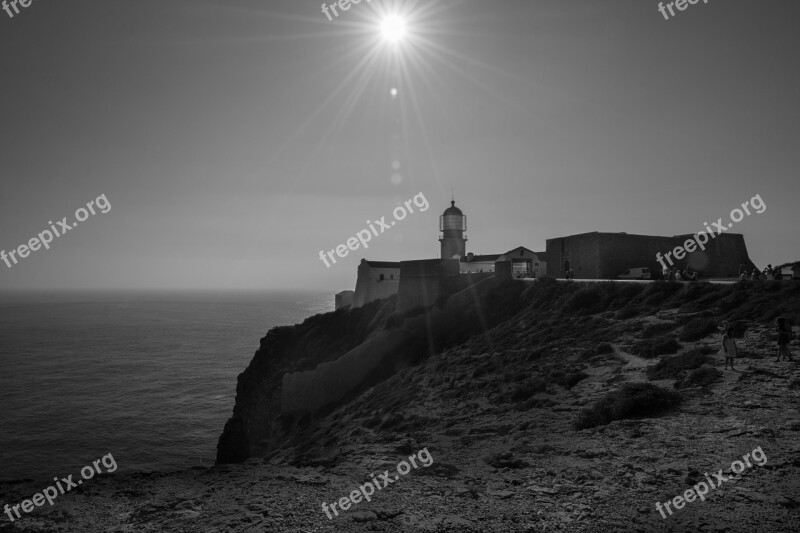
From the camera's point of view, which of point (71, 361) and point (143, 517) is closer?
point (143, 517)

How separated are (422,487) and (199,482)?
4610 millimetres

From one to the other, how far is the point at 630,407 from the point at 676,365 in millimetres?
3477

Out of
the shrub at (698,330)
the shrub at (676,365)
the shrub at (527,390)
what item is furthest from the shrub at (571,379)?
the shrub at (698,330)

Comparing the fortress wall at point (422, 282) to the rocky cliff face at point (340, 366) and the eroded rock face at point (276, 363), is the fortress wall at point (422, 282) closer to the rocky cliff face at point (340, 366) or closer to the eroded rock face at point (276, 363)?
the rocky cliff face at point (340, 366)

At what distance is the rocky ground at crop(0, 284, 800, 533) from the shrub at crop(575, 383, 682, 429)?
274mm

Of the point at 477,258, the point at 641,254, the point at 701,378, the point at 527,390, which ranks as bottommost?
the point at 527,390

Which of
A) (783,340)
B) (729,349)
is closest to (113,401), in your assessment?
(729,349)

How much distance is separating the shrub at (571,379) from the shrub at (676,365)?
185 centimetres

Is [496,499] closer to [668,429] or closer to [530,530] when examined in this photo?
[530,530]

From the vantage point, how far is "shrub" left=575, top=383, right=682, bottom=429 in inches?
400

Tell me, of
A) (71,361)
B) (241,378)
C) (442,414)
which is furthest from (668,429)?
(71,361)

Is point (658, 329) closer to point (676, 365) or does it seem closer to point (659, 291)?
point (676, 365)

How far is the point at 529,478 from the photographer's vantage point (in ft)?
25.9

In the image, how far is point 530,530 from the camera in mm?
6211
